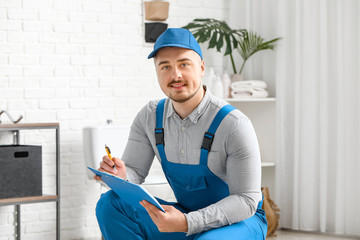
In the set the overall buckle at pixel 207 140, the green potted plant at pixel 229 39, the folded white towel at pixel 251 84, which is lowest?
the overall buckle at pixel 207 140

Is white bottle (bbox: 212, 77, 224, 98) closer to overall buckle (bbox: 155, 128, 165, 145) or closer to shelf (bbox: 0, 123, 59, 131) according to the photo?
shelf (bbox: 0, 123, 59, 131)

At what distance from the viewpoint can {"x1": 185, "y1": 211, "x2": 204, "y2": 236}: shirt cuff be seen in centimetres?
190

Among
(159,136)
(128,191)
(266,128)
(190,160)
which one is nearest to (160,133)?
(159,136)

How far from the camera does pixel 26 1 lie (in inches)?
153

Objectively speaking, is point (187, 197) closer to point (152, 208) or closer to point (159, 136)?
point (159, 136)

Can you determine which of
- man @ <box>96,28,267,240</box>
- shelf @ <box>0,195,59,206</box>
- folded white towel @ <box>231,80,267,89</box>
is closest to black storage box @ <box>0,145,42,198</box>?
shelf @ <box>0,195,59,206</box>

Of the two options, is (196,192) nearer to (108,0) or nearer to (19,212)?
(19,212)

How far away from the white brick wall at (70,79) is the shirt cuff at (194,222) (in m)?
2.31

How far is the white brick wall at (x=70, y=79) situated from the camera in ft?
12.7

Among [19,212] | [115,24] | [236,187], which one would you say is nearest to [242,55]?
[115,24]

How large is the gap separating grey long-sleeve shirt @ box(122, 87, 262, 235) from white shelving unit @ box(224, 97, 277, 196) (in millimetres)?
2075

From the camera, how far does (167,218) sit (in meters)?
1.84

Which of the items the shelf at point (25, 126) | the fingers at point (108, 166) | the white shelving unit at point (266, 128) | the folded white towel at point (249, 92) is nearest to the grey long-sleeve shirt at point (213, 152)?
the fingers at point (108, 166)

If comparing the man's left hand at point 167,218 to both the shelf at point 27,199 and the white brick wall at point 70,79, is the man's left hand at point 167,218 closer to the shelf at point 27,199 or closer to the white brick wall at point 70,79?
the shelf at point 27,199
